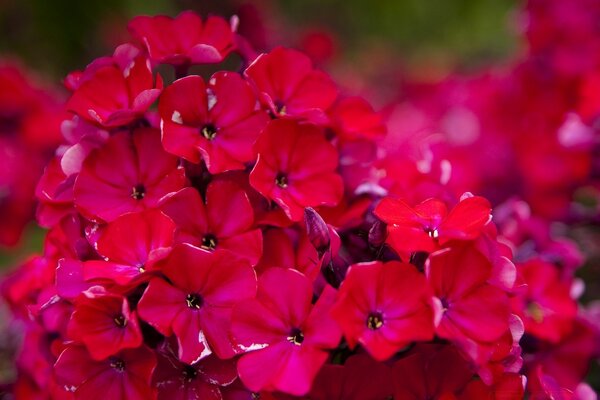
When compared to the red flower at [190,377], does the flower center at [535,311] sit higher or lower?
lower

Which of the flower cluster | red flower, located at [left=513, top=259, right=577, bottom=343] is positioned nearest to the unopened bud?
the flower cluster

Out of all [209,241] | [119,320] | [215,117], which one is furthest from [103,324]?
[215,117]

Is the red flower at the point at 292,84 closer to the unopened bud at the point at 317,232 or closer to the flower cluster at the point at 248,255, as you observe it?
the flower cluster at the point at 248,255

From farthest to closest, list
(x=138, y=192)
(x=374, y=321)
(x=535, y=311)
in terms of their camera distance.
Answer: (x=535, y=311) < (x=138, y=192) < (x=374, y=321)

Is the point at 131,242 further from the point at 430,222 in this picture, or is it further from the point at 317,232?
the point at 430,222

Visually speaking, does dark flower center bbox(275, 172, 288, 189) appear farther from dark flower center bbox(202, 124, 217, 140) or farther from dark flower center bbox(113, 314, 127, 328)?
dark flower center bbox(113, 314, 127, 328)

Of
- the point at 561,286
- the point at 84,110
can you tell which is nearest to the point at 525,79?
the point at 561,286

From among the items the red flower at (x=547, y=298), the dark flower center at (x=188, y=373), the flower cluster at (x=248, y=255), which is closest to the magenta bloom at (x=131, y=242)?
the flower cluster at (x=248, y=255)
